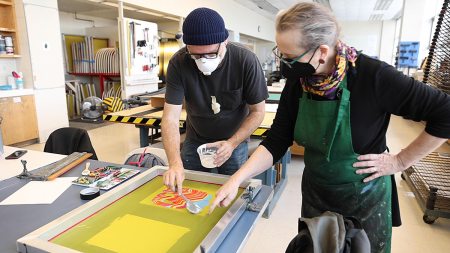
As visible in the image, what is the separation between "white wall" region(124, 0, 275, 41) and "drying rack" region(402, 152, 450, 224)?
3149mm

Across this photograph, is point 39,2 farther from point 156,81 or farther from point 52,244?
point 52,244

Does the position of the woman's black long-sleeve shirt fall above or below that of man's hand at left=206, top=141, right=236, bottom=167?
above

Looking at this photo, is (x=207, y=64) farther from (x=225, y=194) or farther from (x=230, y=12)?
(x=230, y=12)

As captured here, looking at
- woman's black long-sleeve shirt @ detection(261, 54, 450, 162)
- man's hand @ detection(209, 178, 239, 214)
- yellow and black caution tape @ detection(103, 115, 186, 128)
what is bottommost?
yellow and black caution tape @ detection(103, 115, 186, 128)

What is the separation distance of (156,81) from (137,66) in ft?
2.19

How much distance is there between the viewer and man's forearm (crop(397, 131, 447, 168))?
3.46 ft

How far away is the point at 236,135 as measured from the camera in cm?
168

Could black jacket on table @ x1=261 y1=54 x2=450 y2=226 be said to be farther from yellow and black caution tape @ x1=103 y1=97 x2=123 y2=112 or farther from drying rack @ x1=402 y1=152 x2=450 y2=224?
yellow and black caution tape @ x1=103 y1=97 x2=123 y2=112

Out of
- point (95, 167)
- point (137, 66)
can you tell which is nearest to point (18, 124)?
point (137, 66)

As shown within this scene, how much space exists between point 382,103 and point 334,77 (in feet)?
0.58

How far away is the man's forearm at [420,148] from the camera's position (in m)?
1.05

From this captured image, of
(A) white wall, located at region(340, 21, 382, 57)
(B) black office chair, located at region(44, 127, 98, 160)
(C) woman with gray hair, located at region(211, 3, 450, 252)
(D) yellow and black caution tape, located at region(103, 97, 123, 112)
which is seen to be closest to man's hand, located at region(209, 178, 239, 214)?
(C) woman with gray hair, located at region(211, 3, 450, 252)

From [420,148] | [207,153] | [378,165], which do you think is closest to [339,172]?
[378,165]

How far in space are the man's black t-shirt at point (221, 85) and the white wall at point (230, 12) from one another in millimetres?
3826
